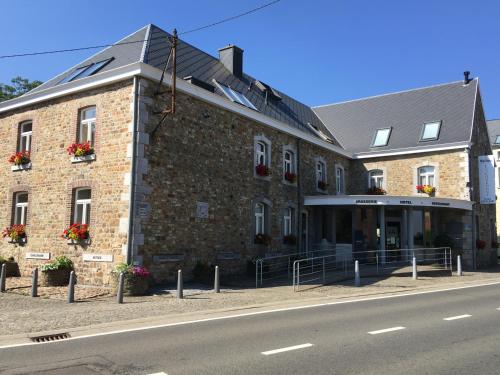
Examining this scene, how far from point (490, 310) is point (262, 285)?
7.21m

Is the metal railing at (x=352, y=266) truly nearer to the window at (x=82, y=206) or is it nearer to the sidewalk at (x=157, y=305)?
the sidewalk at (x=157, y=305)

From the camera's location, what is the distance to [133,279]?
12.9 meters

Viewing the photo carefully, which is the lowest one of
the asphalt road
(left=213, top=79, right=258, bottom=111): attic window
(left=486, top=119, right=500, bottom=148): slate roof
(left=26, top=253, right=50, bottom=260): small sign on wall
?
the asphalt road

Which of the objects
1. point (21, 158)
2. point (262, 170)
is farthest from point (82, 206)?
point (262, 170)

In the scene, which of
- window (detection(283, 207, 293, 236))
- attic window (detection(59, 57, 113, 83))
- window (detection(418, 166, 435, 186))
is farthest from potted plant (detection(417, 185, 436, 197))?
attic window (detection(59, 57, 113, 83))

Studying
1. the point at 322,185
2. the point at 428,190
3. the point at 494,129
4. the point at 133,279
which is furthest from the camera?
the point at 494,129

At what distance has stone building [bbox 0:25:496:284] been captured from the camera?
14656 millimetres

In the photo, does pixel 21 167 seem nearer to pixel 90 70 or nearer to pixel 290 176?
pixel 90 70

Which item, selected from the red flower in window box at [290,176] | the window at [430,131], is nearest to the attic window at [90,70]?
the red flower in window box at [290,176]

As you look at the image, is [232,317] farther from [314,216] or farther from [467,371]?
[314,216]

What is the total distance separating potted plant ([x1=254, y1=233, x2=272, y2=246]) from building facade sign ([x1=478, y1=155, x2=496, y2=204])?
13.4 metres

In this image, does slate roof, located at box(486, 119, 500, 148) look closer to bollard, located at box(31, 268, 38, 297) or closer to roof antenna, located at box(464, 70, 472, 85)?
roof antenna, located at box(464, 70, 472, 85)

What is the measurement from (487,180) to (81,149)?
20.7 m

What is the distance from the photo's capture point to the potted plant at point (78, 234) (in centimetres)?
1480
